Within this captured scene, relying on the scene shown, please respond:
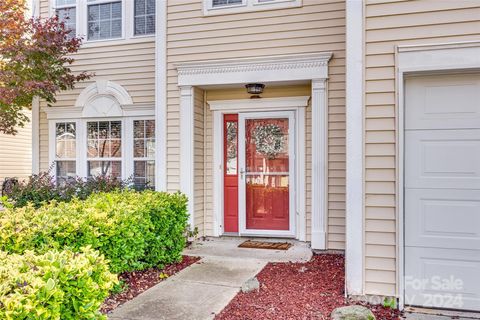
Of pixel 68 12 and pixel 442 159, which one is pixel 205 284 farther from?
pixel 68 12

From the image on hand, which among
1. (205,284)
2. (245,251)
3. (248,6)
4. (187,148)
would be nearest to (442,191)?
(205,284)

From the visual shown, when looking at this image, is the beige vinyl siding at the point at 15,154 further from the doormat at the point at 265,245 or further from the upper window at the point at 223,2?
the doormat at the point at 265,245

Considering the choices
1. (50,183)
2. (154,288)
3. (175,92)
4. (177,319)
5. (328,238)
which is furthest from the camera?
(50,183)

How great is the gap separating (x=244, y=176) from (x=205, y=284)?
2502 millimetres

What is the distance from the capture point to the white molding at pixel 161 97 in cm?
616

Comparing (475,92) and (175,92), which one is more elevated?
(175,92)

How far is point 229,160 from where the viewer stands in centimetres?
649

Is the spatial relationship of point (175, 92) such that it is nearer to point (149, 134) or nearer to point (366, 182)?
point (149, 134)

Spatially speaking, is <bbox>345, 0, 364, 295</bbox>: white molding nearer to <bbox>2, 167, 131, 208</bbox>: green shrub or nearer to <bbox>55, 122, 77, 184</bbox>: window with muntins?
<bbox>2, 167, 131, 208</bbox>: green shrub

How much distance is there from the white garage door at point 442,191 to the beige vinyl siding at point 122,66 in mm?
4657

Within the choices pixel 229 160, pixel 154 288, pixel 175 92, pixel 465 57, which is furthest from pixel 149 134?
pixel 465 57

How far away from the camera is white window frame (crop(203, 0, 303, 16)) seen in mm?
5676

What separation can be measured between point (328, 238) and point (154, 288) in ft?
8.47

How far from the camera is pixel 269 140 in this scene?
20.6 ft
